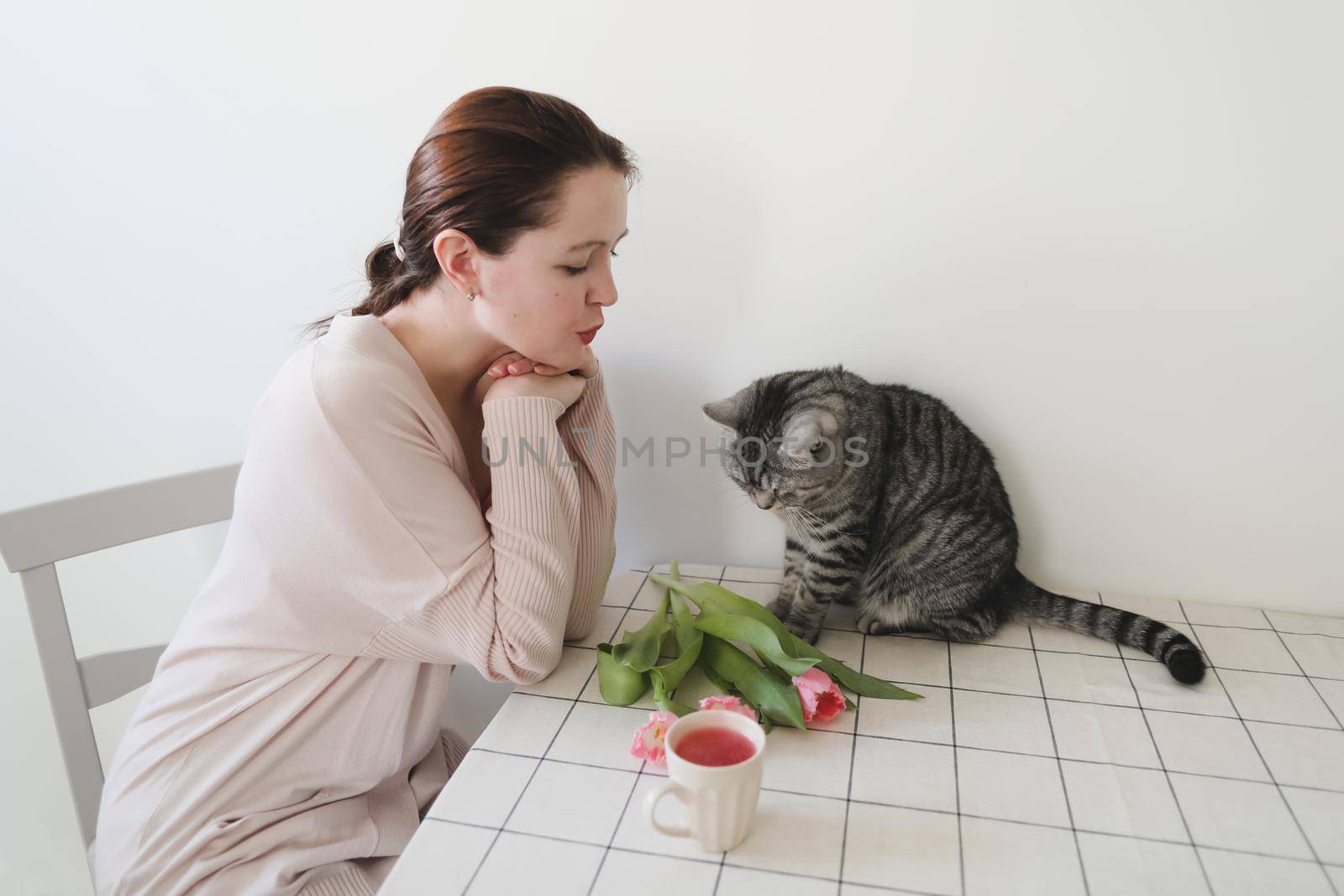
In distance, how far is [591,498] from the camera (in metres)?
1.35

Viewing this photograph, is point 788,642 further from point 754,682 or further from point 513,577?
point 513,577

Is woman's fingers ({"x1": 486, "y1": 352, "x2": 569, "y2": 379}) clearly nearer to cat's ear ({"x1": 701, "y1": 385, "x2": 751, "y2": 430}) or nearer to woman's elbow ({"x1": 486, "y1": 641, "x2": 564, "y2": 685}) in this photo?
cat's ear ({"x1": 701, "y1": 385, "x2": 751, "y2": 430})

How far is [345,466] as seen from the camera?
1031 mm

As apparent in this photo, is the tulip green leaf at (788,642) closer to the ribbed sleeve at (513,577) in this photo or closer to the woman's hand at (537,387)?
the ribbed sleeve at (513,577)

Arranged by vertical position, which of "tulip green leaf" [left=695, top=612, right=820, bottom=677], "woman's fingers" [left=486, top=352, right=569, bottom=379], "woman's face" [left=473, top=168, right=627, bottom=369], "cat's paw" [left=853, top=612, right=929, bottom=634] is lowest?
"cat's paw" [left=853, top=612, right=929, bottom=634]

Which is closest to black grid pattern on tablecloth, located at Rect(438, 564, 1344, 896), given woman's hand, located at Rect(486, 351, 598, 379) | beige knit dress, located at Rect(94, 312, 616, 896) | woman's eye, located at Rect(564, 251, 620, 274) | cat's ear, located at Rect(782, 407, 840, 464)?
beige knit dress, located at Rect(94, 312, 616, 896)

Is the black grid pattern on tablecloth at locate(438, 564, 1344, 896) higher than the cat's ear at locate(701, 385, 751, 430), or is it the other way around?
the cat's ear at locate(701, 385, 751, 430)

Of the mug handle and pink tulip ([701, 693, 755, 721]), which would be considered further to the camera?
pink tulip ([701, 693, 755, 721])

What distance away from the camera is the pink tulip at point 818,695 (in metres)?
1.05

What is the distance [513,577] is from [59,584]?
78 centimetres

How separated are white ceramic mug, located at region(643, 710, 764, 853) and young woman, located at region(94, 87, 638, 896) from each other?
34 cm

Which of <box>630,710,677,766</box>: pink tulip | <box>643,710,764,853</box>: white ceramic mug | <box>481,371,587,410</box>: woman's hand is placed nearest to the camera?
<box>643,710,764,853</box>: white ceramic mug

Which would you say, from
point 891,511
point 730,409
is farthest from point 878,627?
point 730,409

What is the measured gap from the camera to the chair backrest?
1.26 m
